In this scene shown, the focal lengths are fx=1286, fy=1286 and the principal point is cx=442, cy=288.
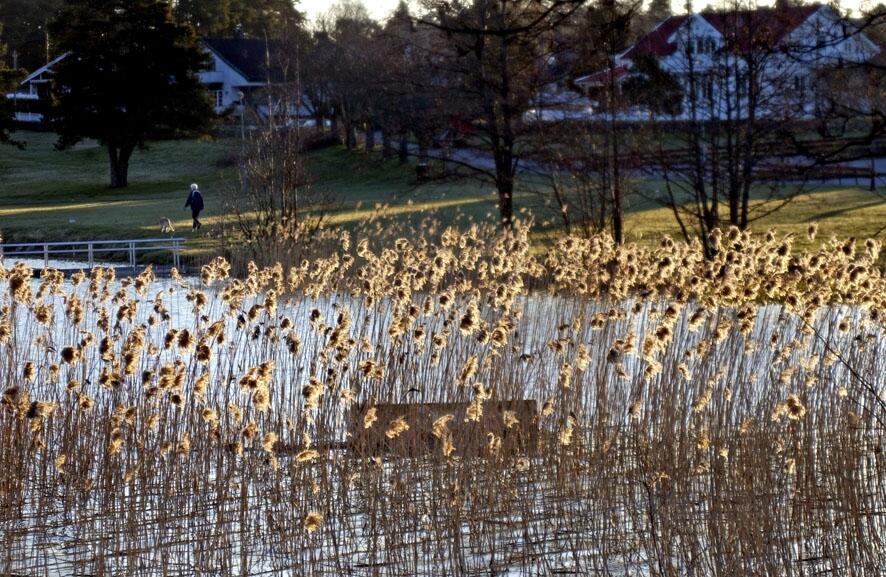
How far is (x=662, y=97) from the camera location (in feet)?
63.5

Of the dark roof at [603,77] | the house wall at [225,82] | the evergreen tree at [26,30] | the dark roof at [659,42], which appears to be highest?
the evergreen tree at [26,30]

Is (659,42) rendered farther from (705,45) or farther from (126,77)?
(126,77)

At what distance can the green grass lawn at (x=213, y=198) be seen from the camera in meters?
27.7

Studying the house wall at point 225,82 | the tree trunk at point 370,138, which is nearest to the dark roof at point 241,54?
the house wall at point 225,82

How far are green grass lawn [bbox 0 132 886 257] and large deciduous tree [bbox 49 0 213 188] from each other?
2.15m

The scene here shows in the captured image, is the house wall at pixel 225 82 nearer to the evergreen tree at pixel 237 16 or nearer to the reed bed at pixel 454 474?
the evergreen tree at pixel 237 16

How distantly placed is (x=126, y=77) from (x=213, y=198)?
7390 millimetres

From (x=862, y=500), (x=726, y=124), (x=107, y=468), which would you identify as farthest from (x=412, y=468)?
(x=726, y=124)

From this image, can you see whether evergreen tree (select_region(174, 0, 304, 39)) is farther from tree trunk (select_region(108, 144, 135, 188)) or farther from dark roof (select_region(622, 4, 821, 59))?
dark roof (select_region(622, 4, 821, 59))

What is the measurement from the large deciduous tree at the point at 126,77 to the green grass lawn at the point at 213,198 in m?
2.15

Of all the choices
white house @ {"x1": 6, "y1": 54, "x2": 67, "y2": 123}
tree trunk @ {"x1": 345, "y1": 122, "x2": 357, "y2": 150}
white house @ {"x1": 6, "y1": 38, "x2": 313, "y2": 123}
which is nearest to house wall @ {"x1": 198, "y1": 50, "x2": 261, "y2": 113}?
white house @ {"x1": 6, "y1": 38, "x2": 313, "y2": 123}

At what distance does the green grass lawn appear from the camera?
1089 inches

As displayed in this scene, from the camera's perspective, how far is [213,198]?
42125 millimetres

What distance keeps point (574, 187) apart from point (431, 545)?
596 inches
